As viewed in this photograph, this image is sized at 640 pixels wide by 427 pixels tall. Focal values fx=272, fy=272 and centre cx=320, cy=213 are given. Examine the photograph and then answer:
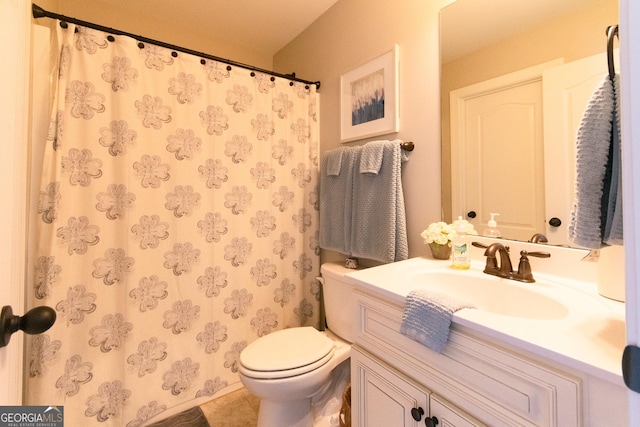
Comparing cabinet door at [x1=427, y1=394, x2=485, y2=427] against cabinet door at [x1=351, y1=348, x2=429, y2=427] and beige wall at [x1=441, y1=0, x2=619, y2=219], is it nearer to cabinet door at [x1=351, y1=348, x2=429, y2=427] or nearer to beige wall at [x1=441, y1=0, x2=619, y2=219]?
cabinet door at [x1=351, y1=348, x2=429, y2=427]

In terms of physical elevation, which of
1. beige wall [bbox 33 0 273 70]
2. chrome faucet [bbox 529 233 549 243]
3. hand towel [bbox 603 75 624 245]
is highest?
beige wall [bbox 33 0 273 70]

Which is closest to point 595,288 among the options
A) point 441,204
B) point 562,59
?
point 441,204

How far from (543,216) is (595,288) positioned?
0.85 feet

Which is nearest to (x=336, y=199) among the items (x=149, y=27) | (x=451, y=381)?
(x=451, y=381)

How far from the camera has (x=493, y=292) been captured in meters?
0.92

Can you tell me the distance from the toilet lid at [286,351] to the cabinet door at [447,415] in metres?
0.59

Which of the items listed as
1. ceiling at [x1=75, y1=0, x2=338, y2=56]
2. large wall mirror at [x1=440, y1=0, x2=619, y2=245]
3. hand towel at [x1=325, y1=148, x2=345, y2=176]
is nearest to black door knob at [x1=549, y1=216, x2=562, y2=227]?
large wall mirror at [x1=440, y1=0, x2=619, y2=245]

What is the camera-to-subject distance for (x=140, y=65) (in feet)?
4.43

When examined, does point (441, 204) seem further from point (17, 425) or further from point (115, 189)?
point (115, 189)

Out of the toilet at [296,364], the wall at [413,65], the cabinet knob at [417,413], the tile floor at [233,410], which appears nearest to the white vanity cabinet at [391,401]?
the cabinet knob at [417,413]

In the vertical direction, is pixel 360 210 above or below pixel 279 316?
above

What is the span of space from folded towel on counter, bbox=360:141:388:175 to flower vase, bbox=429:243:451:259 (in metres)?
0.45

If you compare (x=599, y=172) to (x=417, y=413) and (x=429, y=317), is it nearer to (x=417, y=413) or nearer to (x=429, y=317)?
(x=429, y=317)

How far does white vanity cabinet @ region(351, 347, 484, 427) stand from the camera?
677mm
